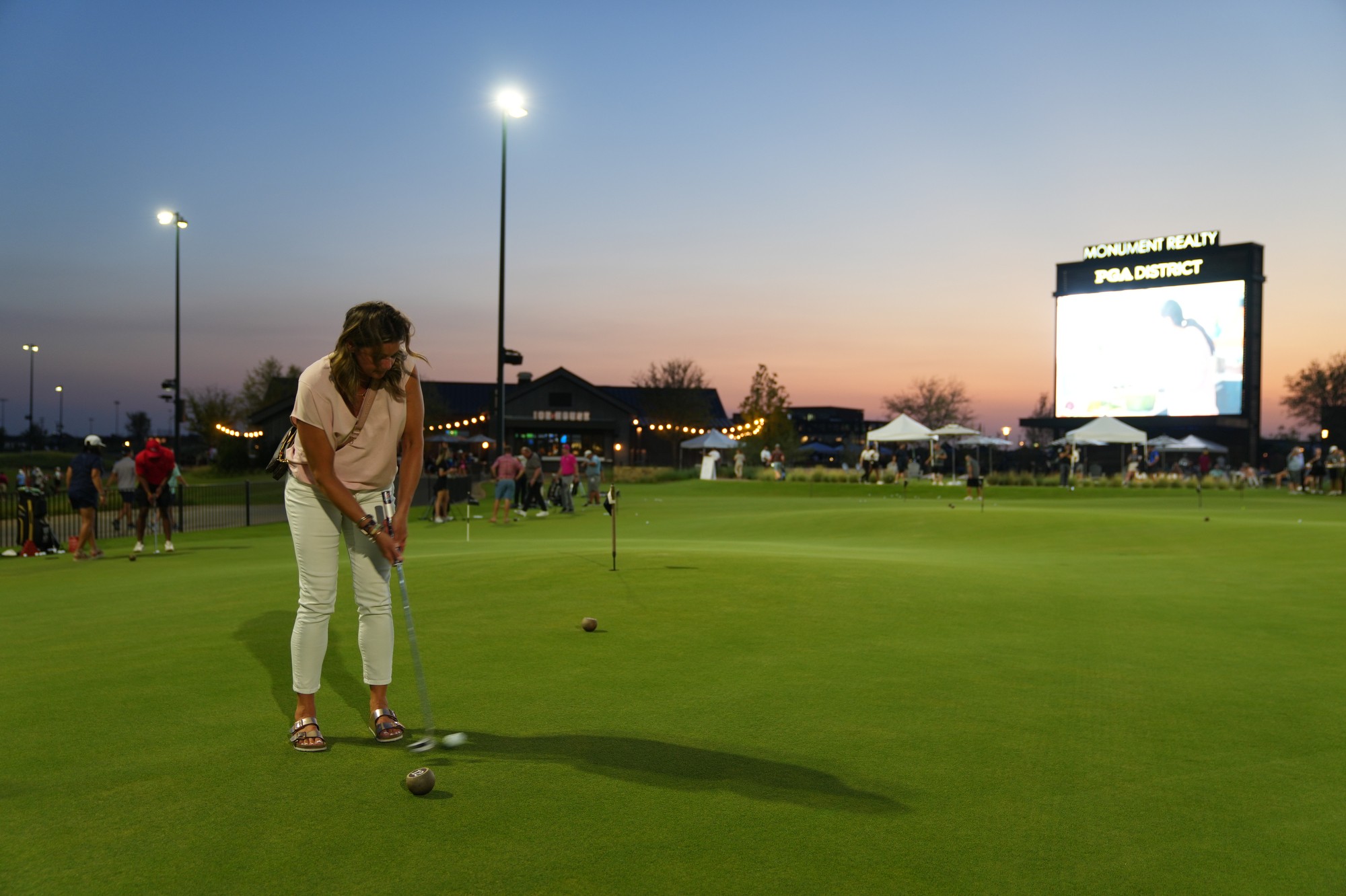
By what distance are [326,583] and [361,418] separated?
854 mm

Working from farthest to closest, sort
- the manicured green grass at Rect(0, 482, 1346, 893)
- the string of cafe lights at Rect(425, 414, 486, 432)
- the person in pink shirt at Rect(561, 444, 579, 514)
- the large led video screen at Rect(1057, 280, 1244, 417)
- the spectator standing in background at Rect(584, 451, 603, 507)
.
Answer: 1. the string of cafe lights at Rect(425, 414, 486, 432)
2. the large led video screen at Rect(1057, 280, 1244, 417)
3. the spectator standing in background at Rect(584, 451, 603, 507)
4. the person in pink shirt at Rect(561, 444, 579, 514)
5. the manicured green grass at Rect(0, 482, 1346, 893)

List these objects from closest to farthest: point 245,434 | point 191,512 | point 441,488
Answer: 1. point 441,488
2. point 191,512
3. point 245,434

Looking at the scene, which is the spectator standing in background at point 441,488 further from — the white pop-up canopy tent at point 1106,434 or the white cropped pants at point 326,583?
the white pop-up canopy tent at point 1106,434

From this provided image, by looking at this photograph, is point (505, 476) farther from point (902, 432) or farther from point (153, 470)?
point (902, 432)

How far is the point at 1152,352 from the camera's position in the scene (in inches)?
2643

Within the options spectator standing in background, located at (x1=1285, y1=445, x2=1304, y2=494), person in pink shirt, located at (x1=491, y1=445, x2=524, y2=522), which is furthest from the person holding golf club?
spectator standing in background, located at (x1=1285, y1=445, x2=1304, y2=494)

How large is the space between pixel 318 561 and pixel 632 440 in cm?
6956

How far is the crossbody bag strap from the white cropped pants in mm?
258

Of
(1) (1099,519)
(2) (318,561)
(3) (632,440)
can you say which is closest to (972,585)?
(2) (318,561)

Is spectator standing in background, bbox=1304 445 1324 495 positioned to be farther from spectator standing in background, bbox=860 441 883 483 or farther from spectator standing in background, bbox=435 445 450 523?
spectator standing in background, bbox=435 445 450 523

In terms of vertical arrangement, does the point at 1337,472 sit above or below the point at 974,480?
above

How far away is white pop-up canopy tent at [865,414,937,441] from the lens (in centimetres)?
4103

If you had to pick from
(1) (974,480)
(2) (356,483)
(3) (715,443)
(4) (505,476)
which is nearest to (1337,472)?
(1) (974,480)

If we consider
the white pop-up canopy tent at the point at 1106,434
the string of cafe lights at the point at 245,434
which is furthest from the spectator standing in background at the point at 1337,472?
the string of cafe lights at the point at 245,434
